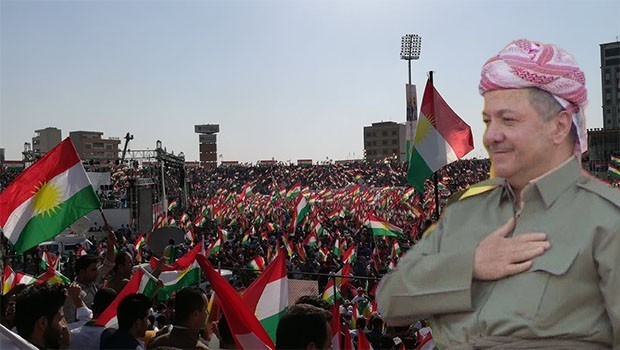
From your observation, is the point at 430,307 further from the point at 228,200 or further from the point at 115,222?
the point at 228,200

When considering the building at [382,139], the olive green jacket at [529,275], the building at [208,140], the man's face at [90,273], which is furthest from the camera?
the building at [382,139]

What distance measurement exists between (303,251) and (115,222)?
12.3 metres

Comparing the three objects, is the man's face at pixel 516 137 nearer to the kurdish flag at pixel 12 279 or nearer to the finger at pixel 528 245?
the finger at pixel 528 245

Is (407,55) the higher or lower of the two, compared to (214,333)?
higher

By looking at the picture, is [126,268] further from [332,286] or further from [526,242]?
[526,242]

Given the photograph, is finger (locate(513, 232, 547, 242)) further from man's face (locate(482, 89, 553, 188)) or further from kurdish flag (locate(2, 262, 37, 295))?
kurdish flag (locate(2, 262, 37, 295))

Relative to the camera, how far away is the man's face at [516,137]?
1522 mm

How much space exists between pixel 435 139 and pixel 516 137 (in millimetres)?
7743

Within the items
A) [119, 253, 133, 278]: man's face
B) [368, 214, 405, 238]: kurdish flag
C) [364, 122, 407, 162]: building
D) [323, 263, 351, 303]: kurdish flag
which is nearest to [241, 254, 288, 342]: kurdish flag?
[119, 253, 133, 278]: man's face

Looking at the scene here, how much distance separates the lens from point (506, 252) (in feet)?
4.80

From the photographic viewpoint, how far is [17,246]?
6156 millimetres

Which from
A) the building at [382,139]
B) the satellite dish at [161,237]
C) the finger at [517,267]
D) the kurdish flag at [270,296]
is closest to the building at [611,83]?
the building at [382,139]

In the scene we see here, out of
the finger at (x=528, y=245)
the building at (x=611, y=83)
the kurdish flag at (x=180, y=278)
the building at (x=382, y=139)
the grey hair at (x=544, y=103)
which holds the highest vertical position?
the building at (x=611, y=83)

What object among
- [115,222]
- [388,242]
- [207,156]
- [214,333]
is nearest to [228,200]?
[115,222]
